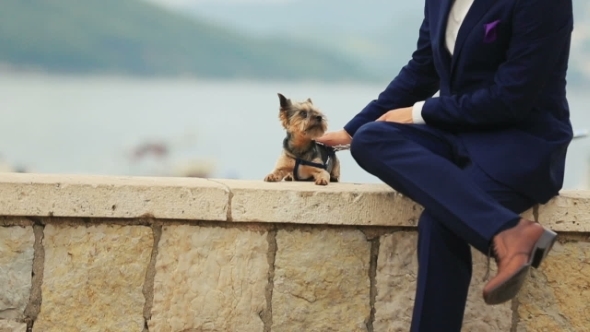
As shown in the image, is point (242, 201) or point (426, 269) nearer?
point (426, 269)

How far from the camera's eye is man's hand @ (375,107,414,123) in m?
3.10

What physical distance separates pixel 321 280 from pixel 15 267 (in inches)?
42.1

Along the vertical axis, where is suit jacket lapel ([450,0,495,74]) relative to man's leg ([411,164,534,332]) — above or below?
above

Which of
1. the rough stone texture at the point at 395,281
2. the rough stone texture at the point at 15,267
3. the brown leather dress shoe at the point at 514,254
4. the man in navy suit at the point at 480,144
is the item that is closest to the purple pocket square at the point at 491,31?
the man in navy suit at the point at 480,144

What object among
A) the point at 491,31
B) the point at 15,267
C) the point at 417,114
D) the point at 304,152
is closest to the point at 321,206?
the point at 417,114

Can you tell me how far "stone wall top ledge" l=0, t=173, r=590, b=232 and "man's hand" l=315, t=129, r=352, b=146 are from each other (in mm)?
373

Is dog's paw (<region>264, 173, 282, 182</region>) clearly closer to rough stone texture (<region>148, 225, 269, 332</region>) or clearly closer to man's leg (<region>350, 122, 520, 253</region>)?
rough stone texture (<region>148, 225, 269, 332</region>)

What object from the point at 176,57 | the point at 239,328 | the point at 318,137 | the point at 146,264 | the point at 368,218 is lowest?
the point at 239,328

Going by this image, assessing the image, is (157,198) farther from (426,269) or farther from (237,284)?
(426,269)

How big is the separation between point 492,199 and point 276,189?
80 centimetres

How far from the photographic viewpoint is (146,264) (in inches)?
126

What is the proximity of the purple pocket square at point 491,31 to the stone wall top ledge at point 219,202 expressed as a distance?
637 millimetres

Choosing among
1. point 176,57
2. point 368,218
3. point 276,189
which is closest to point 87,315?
point 276,189

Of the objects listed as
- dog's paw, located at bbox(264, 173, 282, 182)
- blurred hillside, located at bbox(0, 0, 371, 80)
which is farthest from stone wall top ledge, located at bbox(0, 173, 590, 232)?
blurred hillside, located at bbox(0, 0, 371, 80)
